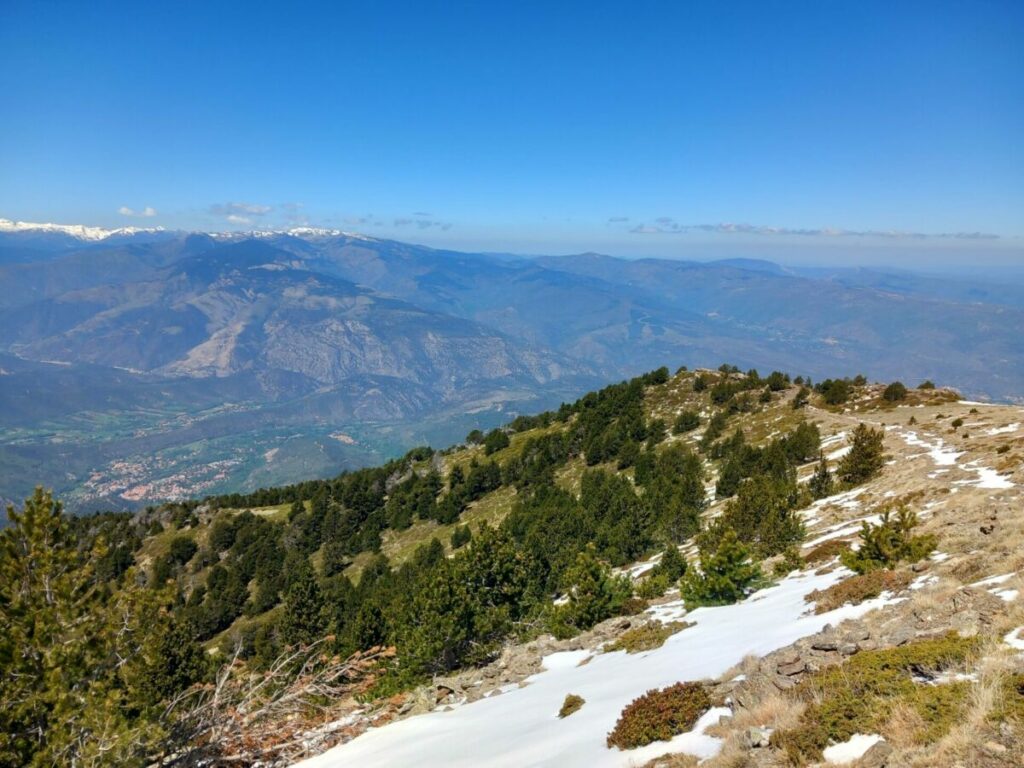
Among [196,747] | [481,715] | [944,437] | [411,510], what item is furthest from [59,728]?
[411,510]

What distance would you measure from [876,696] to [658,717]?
3.29m

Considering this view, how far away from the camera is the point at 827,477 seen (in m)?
32.9

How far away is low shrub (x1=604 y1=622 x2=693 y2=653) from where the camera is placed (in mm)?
15109

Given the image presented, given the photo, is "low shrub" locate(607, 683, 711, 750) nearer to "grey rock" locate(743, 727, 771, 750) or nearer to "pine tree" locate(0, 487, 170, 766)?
"grey rock" locate(743, 727, 771, 750)

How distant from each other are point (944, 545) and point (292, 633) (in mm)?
30353

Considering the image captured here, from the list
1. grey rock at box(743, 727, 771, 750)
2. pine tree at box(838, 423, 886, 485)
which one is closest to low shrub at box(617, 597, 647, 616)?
grey rock at box(743, 727, 771, 750)

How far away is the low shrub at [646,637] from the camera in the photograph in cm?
1511

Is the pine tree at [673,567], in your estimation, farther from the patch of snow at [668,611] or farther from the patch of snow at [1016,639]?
the patch of snow at [1016,639]

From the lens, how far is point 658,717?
8648mm

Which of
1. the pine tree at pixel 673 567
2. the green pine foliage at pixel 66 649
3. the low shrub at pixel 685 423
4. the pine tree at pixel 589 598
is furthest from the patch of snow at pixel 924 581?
the low shrub at pixel 685 423

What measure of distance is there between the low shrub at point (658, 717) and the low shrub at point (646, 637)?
5852 millimetres

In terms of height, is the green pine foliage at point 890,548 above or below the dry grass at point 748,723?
below

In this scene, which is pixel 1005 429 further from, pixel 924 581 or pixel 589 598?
pixel 589 598

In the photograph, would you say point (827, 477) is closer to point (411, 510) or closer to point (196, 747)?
point (196, 747)
